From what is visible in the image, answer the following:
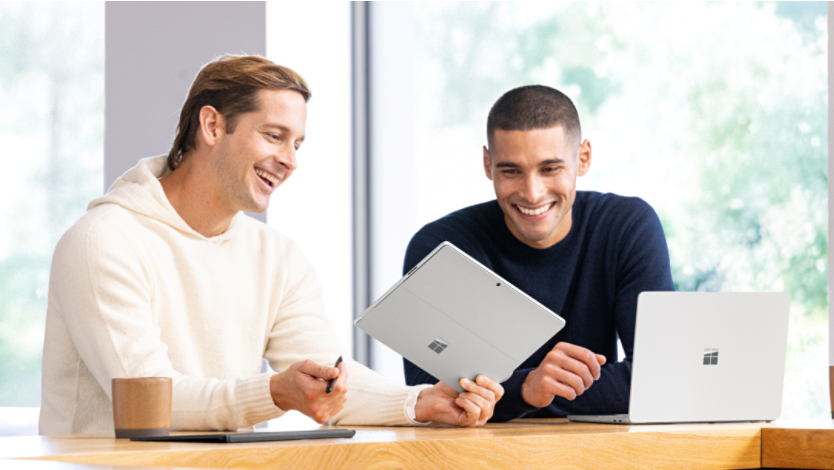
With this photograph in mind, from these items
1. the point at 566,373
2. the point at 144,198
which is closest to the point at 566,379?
the point at 566,373

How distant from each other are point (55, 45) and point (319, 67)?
1111 millimetres

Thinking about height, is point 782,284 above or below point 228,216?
below

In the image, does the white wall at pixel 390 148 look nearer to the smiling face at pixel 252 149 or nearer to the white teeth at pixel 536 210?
the white teeth at pixel 536 210

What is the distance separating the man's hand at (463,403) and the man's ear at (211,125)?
31.0 inches

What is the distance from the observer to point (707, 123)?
3.23 meters

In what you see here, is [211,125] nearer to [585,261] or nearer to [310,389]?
[310,389]

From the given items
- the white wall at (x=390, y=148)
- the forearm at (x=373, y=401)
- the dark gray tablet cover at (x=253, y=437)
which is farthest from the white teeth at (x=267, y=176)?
the white wall at (x=390, y=148)

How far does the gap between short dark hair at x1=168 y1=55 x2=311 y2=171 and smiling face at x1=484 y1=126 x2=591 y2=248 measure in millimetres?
503

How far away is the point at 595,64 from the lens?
140 inches

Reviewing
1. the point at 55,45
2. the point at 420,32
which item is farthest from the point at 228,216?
the point at 420,32

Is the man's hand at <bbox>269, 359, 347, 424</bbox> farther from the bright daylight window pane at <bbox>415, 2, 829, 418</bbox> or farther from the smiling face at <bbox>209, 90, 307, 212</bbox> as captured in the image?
the bright daylight window pane at <bbox>415, 2, 829, 418</bbox>

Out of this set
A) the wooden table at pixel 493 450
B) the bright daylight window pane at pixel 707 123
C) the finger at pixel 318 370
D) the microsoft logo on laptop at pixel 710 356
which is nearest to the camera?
the wooden table at pixel 493 450

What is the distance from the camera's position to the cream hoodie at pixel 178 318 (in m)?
1.48

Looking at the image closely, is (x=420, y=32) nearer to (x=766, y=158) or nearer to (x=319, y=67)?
(x=319, y=67)
